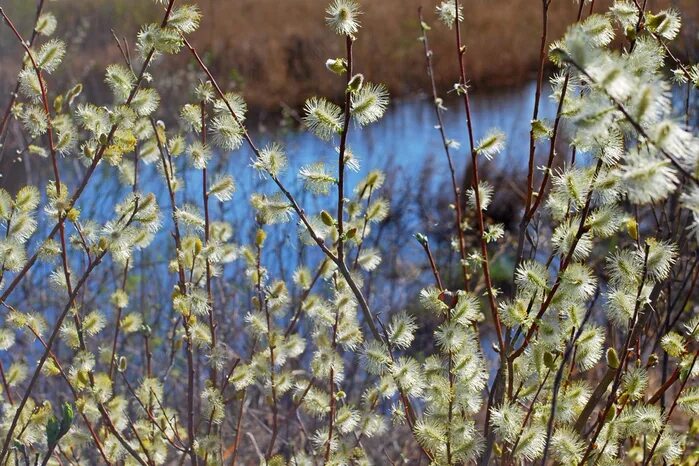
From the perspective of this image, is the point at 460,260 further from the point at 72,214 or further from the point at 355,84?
the point at 72,214

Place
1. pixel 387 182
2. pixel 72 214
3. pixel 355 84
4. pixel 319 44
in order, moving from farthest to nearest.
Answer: pixel 319 44, pixel 387 182, pixel 72 214, pixel 355 84

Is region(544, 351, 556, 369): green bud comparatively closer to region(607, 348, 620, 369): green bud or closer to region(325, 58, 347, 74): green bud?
region(607, 348, 620, 369): green bud

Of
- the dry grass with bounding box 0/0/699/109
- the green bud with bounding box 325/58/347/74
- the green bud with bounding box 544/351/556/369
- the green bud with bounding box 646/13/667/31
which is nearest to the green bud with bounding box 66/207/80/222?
the green bud with bounding box 325/58/347/74

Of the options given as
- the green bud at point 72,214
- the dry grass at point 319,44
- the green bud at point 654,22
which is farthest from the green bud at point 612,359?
the dry grass at point 319,44

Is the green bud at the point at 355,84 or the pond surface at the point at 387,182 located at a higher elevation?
the pond surface at the point at 387,182

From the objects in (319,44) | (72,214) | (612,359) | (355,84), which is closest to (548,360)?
(612,359)

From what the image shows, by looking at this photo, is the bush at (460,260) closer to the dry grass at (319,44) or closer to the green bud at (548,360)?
the green bud at (548,360)

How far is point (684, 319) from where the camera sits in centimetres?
378

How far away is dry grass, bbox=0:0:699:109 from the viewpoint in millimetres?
9148

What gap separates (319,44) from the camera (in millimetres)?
10203

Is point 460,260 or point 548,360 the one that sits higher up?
point 460,260

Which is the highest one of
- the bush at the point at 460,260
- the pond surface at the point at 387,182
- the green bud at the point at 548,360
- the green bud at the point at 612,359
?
the pond surface at the point at 387,182

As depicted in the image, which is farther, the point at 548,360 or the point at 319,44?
the point at 319,44

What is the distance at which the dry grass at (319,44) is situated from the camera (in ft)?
30.0
